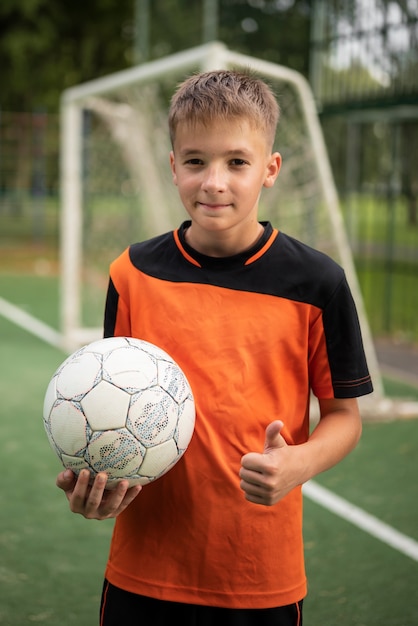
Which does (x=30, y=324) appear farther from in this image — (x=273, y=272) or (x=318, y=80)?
(x=273, y=272)

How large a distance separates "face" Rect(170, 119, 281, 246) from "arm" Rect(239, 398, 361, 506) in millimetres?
473

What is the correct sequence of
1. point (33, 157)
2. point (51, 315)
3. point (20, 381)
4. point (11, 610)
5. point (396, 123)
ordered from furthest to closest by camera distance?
point (33, 157) < point (51, 315) < point (396, 123) < point (20, 381) < point (11, 610)

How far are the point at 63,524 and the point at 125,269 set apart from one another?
2.47 meters

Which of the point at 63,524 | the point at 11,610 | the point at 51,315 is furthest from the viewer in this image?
the point at 51,315

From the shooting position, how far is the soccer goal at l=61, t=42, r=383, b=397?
5.91m

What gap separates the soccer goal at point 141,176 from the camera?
5.91 meters

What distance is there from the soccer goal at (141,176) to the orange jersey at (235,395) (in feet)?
8.25

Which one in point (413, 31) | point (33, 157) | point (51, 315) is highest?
point (413, 31)

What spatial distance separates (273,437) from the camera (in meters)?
1.72

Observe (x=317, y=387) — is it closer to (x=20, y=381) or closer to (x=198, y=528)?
(x=198, y=528)

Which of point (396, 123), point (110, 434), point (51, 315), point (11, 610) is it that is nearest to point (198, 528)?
point (110, 434)

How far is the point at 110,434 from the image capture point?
6.15ft

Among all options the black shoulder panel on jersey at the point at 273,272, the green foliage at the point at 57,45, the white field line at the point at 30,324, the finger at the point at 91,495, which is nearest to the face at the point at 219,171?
the black shoulder panel on jersey at the point at 273,272

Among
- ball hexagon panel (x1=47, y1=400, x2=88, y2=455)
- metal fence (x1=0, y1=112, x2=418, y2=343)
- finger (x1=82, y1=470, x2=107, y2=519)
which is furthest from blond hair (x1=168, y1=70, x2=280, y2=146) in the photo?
metal fence (x1=0, y1=112, x2=418, y2=343)
